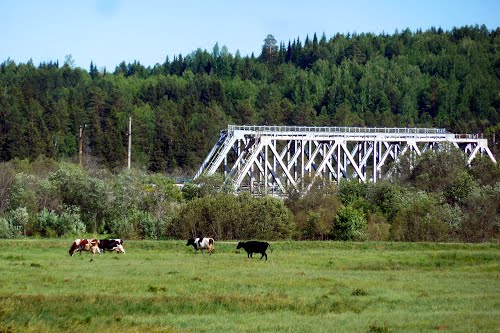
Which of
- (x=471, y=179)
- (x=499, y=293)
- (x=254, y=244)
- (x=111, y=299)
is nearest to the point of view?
(x=111, y=299)

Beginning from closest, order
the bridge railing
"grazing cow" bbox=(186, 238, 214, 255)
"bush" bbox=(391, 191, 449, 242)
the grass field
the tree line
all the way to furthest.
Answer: the grass field → "grazing cow" bbox=(186, 238, 214, 255) → "bush" bbox=(391, 191, 449, 242) → the tree line → the bridge railing

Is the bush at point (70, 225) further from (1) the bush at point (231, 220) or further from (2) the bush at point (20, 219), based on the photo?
(1) the bush at point (231, 220)

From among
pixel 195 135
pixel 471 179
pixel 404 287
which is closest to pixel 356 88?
pixel 195 135

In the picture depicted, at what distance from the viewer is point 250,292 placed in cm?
3544

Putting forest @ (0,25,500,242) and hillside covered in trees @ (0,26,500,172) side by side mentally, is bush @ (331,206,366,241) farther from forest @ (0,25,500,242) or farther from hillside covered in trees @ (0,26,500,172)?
hillside covered in trees @ (0,26,500,172)

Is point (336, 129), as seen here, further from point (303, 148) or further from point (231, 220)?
point (231, 220)

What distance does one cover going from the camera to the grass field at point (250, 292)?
2856 centimetres

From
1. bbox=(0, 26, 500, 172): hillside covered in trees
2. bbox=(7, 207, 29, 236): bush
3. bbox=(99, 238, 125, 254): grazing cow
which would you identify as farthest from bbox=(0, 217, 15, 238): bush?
bbox=(0, 26, 500, 172): hillside covered in trees

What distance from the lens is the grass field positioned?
2856 cm

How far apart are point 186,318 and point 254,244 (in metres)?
22.4

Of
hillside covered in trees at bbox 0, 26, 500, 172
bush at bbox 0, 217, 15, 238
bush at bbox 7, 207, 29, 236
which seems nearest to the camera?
bush at bbox 0, 217, 15, 238

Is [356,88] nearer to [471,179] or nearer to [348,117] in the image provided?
[348,117]

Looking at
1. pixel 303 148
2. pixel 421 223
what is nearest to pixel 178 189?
pixel 421 223

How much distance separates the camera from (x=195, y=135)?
13850 centimetres
